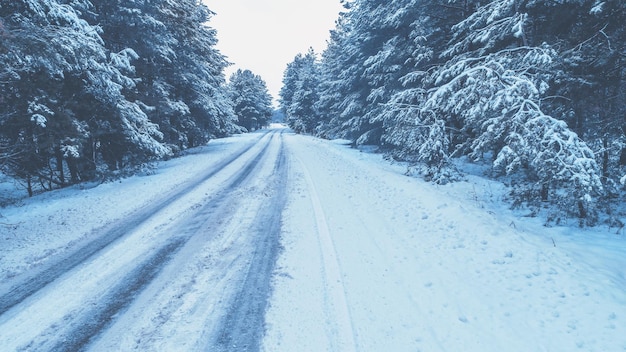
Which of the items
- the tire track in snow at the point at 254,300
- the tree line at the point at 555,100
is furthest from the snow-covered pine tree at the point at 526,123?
the tire track in snow at the point at 254,300

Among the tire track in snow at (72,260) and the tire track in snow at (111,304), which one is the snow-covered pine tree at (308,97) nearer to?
the tire track in snow at (72,260)

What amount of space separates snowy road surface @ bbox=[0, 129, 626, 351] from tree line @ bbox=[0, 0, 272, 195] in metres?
3.38

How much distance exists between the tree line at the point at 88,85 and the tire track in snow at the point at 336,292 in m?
7.31

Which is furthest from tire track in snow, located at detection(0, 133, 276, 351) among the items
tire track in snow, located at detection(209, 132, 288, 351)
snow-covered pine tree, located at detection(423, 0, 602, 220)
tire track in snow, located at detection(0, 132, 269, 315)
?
snow-covered pine tree, located at detection(423, 0, 602, 220)

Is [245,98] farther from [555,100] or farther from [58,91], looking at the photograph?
[555,100]

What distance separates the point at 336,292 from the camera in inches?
178

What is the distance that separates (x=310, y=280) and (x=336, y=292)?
19.3 inches

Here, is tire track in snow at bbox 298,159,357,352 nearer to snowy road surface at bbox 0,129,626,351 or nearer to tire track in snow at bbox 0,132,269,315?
snowy road surface at bbox 0,129,626,351

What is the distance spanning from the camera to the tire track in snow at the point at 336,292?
356 centimetres

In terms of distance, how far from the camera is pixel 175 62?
2198 cm

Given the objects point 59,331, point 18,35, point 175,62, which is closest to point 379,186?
point 59,331

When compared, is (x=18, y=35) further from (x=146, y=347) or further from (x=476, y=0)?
(x=476, y=0)

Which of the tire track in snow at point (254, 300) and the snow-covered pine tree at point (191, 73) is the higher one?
the snow-covered pine tree at point (191, 73)

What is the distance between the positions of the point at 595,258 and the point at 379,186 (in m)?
6.39
